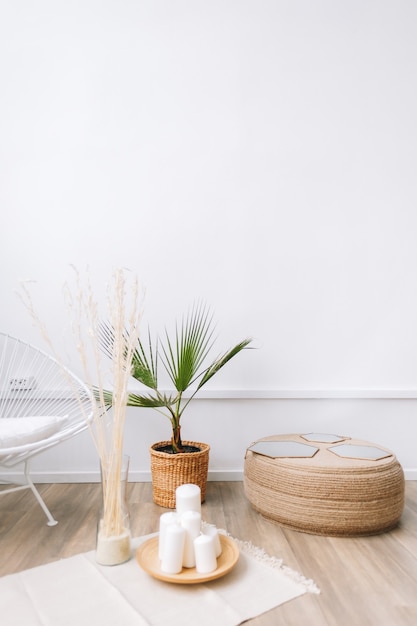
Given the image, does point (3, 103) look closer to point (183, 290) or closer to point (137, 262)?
point (137, 262)

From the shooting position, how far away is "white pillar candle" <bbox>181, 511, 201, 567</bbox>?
147 cm

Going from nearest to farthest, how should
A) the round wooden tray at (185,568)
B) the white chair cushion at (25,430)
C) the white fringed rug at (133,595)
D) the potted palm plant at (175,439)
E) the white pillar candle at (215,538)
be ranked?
the white fringed rug at (133,595) < the round wooden tray at (185,568) < the white pillar candle at (215,538) < the white chair cushion at (25,430) < the potted palm plant at (175,439)

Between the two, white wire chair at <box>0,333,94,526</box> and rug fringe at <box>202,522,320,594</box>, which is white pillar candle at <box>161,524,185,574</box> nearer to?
rug fringe at <box>202,522,320,594</box>

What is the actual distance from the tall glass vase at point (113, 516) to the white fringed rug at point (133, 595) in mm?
40

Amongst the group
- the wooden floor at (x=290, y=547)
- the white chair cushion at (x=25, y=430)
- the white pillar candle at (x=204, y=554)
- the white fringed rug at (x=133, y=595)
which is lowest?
the wooden floor at (x=290, y=547)

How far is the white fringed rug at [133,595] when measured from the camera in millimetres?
1297

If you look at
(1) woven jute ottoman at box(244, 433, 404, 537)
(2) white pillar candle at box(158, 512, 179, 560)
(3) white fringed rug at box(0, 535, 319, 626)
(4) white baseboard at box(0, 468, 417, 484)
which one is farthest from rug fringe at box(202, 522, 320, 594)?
(4) white baseboard at box(0, 468, 417, 484)

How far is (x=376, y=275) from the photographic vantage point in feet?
8.42

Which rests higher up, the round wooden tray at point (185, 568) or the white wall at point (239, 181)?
the white wall at point (239, 181)

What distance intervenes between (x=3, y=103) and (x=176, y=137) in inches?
36.5

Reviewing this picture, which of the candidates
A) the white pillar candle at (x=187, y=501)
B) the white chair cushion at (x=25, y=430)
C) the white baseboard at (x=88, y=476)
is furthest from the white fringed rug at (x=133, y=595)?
the white baseboard at (x=88, y=476)

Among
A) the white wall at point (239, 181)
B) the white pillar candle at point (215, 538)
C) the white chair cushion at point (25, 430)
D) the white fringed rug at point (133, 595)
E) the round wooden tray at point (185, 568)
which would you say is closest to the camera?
the white fringed rug at point (133, 595)

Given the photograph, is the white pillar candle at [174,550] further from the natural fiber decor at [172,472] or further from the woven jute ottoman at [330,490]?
the natural fiber decor at [172,472]

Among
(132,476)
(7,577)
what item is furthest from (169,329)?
(7,577)
